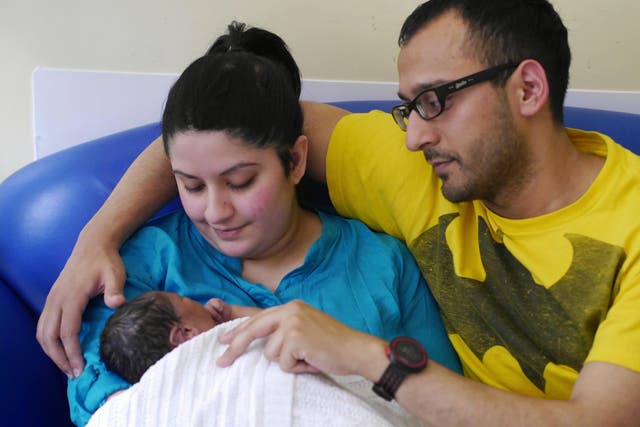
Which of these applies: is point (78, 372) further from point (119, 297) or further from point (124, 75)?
point (124, 75)

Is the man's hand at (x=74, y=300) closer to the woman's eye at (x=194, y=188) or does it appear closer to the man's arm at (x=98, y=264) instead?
the man's arm at (x=98, y=264)

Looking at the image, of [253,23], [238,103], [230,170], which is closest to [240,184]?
[230,170]

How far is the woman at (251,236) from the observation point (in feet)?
3.96

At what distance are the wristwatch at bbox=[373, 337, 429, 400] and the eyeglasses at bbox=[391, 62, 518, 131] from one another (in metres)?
0.47

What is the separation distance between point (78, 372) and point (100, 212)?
1.20 ft

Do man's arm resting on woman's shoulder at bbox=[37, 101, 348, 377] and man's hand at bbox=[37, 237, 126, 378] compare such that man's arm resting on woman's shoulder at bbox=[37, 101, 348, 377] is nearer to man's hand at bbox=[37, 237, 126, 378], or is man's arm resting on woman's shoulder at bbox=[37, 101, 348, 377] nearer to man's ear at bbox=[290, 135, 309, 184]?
man's hand at bbox=[37, 237, 126, 378]

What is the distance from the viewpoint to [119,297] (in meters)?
1.21

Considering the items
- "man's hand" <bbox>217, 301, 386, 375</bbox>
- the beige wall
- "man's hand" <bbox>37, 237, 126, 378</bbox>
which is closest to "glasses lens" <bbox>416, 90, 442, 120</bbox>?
"man's hand" <bbox>217, 301, 386, 375</bbox>

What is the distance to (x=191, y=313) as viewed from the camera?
120 centimetres

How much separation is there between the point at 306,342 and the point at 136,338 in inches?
12.2

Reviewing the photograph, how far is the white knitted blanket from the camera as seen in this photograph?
106cm

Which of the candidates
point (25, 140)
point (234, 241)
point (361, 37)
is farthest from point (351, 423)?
point (25, 140)

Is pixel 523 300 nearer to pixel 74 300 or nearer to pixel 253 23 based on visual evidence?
pixel 74 300

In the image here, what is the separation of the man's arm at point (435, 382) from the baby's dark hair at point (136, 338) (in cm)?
13
